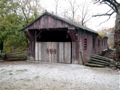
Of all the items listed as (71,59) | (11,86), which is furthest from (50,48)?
(11,86)

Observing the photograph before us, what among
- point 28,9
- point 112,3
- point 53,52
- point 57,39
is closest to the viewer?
point 112,3

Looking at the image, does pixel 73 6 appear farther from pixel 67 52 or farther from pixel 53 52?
pixel 67 52

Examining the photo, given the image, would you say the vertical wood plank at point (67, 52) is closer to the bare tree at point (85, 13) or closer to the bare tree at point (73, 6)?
the bare tree at point (85, 13)

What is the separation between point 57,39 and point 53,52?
7.19ft

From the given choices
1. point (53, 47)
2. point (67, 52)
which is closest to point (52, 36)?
point (53, 47)

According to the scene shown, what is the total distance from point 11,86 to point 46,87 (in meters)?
1.51

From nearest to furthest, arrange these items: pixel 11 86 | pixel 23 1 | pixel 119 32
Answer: pixel 11 86 < pixel 119 32 < pixel 23 1

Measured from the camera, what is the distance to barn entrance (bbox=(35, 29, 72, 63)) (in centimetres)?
1501

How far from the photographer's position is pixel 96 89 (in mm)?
6953

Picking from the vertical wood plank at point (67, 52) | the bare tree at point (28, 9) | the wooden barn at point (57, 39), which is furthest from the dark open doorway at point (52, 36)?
the bare tree at point (28, 9)

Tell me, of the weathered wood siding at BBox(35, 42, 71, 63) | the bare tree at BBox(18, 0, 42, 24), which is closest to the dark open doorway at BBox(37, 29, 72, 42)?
the weathered wood siding at BBox(35, 42, 71, 63)

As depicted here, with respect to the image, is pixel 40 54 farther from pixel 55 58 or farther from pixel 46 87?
pixel 46 87

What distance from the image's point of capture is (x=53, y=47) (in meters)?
15.5

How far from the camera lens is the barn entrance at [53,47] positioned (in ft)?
49.2
